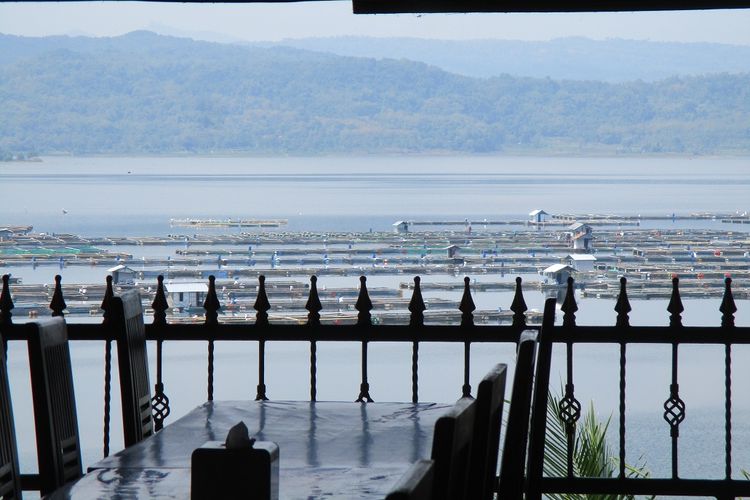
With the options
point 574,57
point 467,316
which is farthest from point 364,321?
→ point 574,57

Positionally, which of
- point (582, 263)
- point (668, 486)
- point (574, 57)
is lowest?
point (582, 263)

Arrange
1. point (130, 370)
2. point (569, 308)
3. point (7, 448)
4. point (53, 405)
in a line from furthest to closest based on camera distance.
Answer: point (569, 308) → point (130, 370) → point (53, 405) → point (7, 448)

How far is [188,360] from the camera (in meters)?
15.3

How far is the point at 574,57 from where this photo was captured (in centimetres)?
4706

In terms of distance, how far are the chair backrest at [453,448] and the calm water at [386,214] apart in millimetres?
6623

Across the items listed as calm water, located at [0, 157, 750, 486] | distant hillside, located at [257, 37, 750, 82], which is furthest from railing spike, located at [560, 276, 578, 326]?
distant hillside, located at [257, 37, 750, 82]

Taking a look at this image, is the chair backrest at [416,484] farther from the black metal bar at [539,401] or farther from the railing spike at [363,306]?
the railing spike at [363,306]

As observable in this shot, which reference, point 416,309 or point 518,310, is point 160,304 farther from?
point 518,310

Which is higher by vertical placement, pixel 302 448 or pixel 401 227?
pixel 302 448

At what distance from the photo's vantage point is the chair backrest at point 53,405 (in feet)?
7.79

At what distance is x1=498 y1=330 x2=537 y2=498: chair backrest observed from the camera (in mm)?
1844

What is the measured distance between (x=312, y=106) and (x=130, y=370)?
143ft

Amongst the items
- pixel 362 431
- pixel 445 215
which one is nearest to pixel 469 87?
pixel 445 215

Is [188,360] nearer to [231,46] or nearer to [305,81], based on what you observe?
[305,81]
